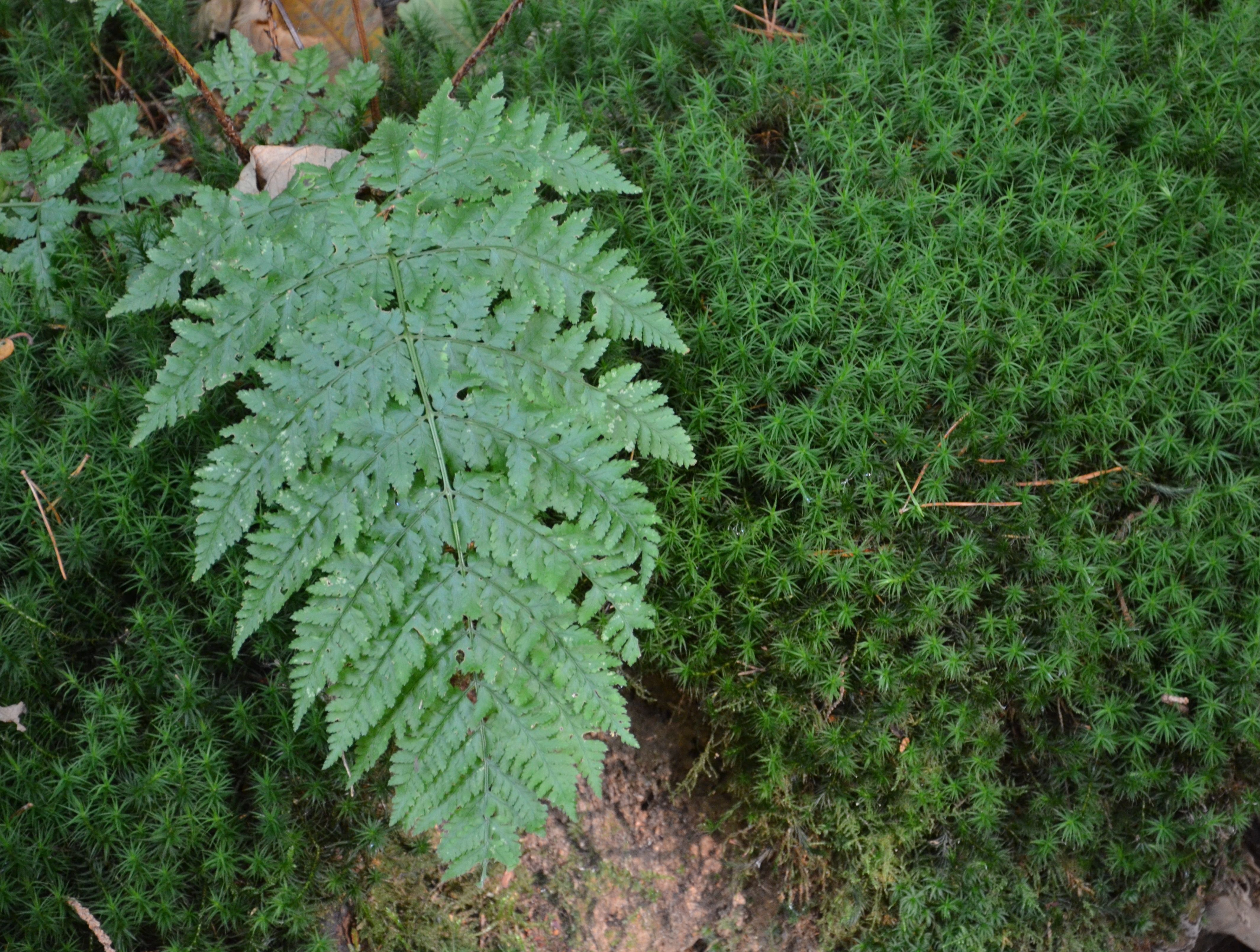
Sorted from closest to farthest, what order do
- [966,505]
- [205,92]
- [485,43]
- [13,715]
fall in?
[13,715]
[966,505]
[205,92]
[485,43]

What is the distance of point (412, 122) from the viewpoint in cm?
404

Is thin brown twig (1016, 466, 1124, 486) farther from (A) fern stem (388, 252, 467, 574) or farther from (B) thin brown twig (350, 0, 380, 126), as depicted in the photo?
(B) thin brown twig (350, 0, 380, 126)

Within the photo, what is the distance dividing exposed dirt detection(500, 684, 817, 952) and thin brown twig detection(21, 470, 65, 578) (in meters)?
1.96

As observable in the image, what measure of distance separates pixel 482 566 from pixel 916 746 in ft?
5.46

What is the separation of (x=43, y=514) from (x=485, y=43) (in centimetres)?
248

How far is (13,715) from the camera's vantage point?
329cm

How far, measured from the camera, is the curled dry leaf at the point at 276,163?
12.3 feet

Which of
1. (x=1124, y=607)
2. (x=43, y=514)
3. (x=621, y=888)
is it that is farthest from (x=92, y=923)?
(x=1124, y=607)

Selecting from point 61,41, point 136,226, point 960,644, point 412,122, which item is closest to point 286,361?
point 136,226

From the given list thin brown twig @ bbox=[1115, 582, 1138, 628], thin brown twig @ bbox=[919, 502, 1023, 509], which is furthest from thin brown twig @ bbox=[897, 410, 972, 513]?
thin brown twig @ bbox=[1115, 582, 1138, 628]

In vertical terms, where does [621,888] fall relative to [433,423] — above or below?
below

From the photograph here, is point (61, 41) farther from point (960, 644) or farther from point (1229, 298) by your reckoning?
point (1229, 298)

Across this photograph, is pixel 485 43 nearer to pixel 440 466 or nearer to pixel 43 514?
pixel 440 466

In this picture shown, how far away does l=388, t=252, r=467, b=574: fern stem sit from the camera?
300 centimetres
